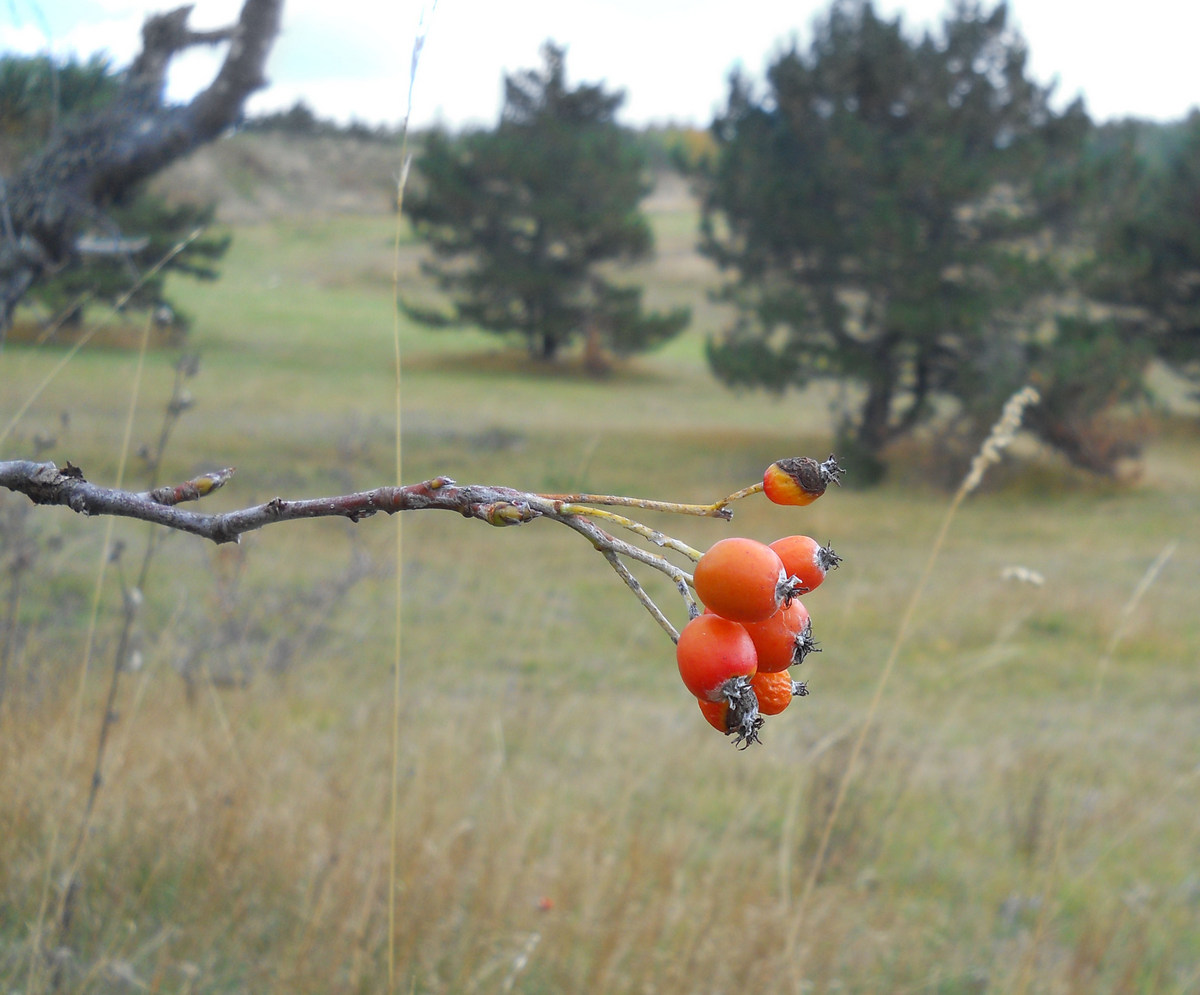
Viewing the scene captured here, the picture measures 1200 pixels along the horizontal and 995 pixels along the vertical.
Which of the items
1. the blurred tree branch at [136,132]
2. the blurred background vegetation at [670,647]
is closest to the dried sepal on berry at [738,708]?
the blurred background vegetation at [670,647]

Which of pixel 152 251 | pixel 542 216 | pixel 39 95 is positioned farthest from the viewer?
pixel 542 216

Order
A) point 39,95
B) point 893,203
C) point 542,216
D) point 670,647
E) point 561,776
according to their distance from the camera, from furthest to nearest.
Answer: point 542,216 → point 893,203 → point 670,647 → point 561,776 → point 39,95

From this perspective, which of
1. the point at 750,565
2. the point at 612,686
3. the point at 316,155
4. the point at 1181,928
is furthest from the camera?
the point at 316,155

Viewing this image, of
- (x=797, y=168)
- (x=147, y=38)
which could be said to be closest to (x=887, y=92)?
(x=797, y=168)

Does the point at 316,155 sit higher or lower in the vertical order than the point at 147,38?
higher

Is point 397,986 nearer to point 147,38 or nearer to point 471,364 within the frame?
point 147,38

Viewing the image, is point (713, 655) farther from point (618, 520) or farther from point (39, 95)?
point (39, 95)

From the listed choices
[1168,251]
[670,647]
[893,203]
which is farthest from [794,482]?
[1168,251]

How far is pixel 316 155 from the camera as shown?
42562 mm

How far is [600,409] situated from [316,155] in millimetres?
29627

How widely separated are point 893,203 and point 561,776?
956 centimetres

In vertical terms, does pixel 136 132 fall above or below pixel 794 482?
above

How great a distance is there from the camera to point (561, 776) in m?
3.59

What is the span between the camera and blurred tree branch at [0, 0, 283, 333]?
10.6 feet
